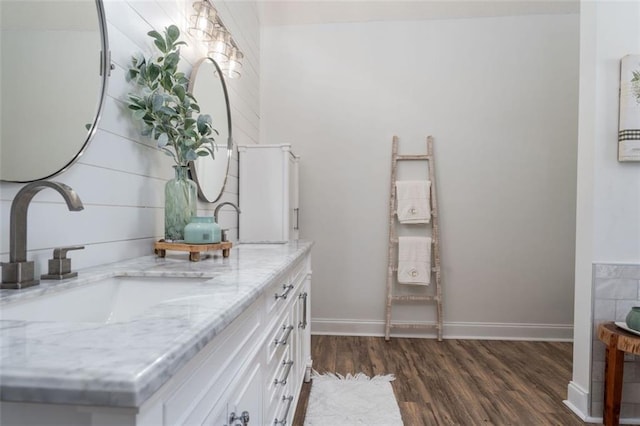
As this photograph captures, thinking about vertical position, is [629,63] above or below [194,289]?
above

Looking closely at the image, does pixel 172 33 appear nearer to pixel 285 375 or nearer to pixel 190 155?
pixel 190 155

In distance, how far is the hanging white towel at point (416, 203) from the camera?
3008mm

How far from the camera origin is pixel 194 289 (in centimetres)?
78

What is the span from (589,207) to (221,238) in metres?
1.84

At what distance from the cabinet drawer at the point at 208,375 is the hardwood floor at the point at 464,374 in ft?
4.14

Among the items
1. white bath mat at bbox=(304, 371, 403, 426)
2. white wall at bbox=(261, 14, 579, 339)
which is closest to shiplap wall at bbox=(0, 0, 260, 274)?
white bath mat at bbox=(304, 371, 403, 426)

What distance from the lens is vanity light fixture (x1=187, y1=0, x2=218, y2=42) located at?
5.72 feet

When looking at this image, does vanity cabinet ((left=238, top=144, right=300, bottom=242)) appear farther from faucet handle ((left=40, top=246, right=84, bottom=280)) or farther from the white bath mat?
faucet handle ((left=40, top=246, right=84, bottom=280))

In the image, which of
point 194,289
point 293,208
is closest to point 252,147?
point 293,208

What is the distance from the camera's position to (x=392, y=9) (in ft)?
10.1

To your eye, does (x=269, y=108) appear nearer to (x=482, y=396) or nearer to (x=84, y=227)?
(x=84, y=227)

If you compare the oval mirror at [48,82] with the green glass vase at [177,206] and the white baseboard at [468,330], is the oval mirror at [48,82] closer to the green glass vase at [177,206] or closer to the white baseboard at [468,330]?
the green glass vase at [177,206]

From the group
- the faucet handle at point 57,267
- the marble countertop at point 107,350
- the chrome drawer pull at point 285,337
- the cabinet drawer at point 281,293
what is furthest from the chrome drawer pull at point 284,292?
the faucet handle at point 57,267

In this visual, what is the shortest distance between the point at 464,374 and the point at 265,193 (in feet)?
5.77
